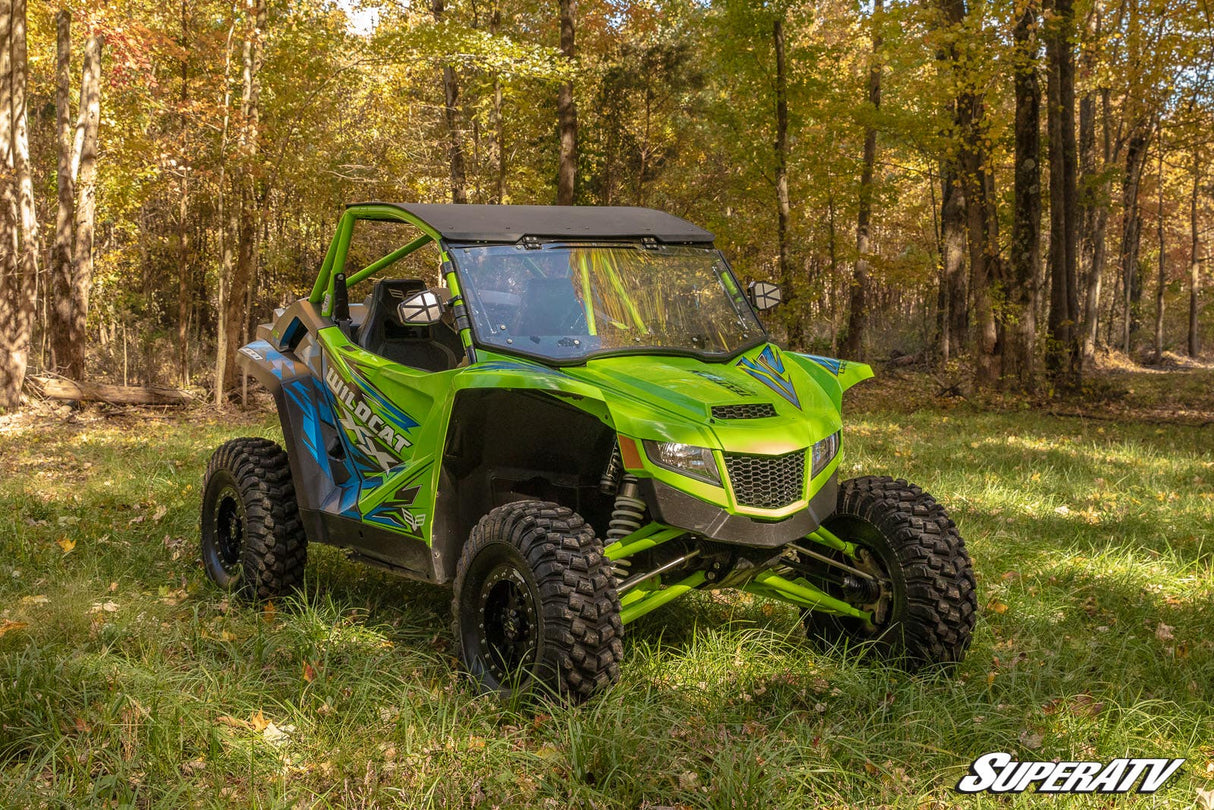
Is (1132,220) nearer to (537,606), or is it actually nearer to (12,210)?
(12,210)

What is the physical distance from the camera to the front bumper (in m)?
3.96

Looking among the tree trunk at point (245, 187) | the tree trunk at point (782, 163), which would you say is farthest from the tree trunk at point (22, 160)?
the tree trunk at point (782, 163)

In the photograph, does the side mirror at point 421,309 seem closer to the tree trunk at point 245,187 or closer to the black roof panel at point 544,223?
the black roof panel at point 544,223

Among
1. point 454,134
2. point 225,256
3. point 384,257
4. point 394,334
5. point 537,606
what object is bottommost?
point 537,606

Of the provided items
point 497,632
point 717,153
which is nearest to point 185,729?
point 497,632

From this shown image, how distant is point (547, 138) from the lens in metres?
28.1

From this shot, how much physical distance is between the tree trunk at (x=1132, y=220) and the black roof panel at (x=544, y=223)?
2252 centimetres

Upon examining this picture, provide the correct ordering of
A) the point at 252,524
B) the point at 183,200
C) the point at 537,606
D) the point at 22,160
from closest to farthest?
1. the point at 537,606
2. the point at 252,524
3. the point at 22,160
4. the point at 183,200

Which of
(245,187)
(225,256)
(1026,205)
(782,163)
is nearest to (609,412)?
(1026,205)

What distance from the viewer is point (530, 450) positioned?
15.7 feet

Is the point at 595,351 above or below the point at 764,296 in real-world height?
below

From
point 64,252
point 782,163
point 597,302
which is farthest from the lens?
point 782,163

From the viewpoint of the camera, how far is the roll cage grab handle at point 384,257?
4.70 metres
